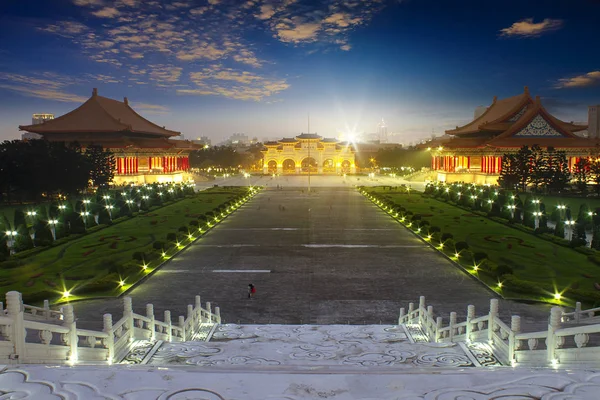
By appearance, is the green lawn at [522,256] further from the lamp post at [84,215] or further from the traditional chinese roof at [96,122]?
the traditional chinese roof at [96,122]

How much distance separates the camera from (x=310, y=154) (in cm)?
13150

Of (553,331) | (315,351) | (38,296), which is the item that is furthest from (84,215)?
(553,331)

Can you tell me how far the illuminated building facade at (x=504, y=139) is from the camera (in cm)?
6875

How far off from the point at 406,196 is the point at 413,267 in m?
36.1

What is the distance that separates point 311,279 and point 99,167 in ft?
158

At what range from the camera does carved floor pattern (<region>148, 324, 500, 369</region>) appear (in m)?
10.5

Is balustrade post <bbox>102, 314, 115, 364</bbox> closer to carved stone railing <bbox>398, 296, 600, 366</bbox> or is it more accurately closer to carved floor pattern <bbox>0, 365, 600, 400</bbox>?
carved floor pattern <bbox>0, 365, 600, 400</bbox>

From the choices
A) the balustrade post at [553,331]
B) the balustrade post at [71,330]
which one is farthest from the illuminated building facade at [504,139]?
the balustrade post at [71,330]

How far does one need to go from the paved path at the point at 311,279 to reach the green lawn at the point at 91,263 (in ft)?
3.39

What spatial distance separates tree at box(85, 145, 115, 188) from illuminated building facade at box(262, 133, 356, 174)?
214 feet

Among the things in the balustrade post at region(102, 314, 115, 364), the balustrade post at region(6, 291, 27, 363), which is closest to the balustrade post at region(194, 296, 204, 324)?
the balustrade post at region(102, 314, 115, 364)

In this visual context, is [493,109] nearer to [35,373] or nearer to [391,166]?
[391,166]

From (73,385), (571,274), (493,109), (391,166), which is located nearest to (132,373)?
(73,385)

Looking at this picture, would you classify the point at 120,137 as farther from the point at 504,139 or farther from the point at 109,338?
the point at 109,338
